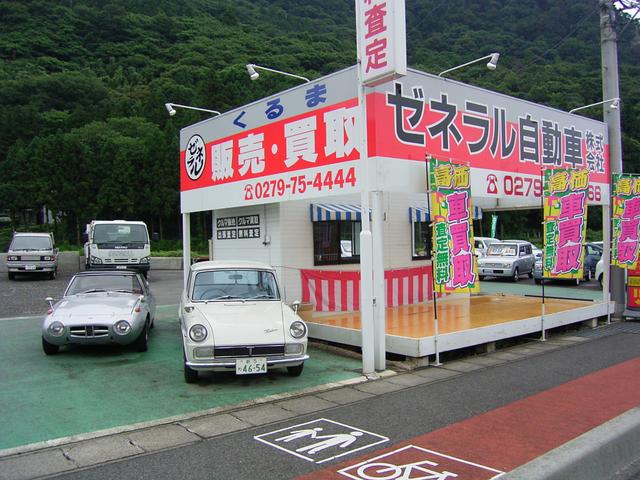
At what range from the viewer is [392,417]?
225 inches

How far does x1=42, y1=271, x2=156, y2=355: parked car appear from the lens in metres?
7.96

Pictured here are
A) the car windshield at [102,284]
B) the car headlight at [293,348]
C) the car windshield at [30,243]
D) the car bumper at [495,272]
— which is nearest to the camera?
the car headlight at [293,348]

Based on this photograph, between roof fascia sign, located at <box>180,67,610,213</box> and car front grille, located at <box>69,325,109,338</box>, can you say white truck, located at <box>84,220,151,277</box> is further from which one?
car front grille, located at <box>69,325,109,338</box>

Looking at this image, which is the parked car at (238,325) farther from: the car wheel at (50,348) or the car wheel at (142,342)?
the car wheel at (50,348)

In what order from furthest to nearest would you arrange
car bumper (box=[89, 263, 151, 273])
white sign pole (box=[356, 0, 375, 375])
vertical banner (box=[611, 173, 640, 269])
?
1. car bumper (box=[89, 263, 151, 273])
2. vertical banner (box=[611, 173, 640, 269])
3. white sign pole (box=[356, 0, 375, 375])

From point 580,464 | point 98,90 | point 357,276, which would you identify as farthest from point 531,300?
point 98,90

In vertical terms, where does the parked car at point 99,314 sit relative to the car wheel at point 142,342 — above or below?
above

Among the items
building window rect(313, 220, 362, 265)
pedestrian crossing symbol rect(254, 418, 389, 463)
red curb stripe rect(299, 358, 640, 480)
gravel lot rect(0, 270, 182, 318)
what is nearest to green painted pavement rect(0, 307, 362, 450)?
pedestrian crossing symbol rect(254, 418, 389, 463)

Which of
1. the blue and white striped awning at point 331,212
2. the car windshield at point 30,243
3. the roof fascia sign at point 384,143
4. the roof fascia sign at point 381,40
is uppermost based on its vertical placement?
the roof fascia sign at point 381,40

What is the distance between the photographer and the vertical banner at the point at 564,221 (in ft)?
33.3

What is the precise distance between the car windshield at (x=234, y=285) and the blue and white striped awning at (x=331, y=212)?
293 cm

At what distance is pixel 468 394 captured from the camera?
21.6 feet

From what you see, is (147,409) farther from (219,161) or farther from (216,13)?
(216,13)

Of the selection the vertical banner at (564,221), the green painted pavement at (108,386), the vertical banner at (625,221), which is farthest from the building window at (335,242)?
the vertical banner at (625,221)
